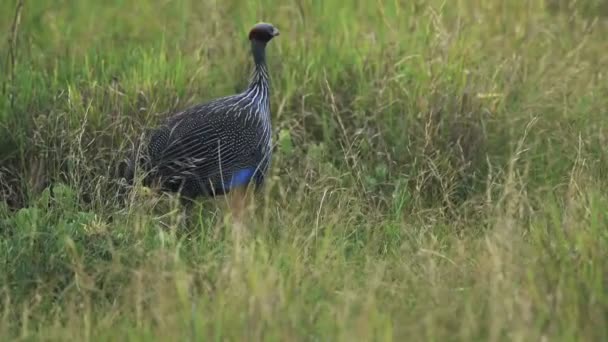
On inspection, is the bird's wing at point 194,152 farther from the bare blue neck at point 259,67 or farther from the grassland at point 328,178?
the bare blue neck at point 259,67

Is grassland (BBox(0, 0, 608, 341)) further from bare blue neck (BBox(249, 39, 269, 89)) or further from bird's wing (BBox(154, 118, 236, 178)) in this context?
bare blue neck (BBox(249, 39, 269, 89))

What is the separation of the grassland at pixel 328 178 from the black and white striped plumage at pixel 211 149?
14 centimetres

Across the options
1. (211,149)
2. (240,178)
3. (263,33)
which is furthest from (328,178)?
(263,33)

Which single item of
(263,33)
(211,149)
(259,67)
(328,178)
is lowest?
(328,178)

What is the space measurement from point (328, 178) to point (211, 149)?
1.77 ft

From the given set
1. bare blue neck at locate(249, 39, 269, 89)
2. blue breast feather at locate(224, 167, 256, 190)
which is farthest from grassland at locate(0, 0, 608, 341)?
bare blue neck at locate(249, 39, 269, 89)

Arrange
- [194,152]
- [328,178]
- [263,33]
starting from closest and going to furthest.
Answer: [194,152] → [328,178] → [263,33]

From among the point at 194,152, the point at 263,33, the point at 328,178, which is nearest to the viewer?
the point at 194,152

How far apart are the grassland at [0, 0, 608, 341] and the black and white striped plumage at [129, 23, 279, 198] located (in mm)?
136

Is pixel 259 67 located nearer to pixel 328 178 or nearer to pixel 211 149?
pixel 211 149

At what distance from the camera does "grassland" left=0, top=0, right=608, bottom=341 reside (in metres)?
4.07

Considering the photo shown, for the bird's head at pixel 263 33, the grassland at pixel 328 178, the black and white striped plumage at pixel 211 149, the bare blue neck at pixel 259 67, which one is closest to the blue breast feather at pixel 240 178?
the black and white striped plumage at pixel 211 149

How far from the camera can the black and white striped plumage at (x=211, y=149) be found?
5375 millimetres

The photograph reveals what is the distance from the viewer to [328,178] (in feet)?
18.0
